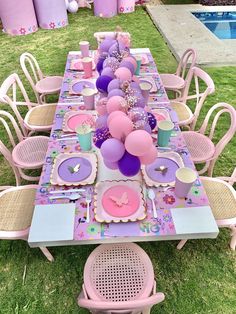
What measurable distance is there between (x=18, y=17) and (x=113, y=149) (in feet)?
16.4

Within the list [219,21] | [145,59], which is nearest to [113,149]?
[145,59]

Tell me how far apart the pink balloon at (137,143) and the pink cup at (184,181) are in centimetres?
24

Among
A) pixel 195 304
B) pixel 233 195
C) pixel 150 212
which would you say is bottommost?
pixel 195 304

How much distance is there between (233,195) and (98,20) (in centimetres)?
530

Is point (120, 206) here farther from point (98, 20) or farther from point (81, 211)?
point (98, 20)

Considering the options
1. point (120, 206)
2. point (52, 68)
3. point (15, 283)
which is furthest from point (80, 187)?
point (52, 68)

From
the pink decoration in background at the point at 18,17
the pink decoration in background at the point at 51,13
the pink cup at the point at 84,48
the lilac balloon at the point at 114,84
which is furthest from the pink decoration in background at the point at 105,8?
the lilac balloon at the point at 114,84

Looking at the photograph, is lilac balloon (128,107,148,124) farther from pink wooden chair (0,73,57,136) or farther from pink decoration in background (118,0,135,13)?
pink decoration in background (118,0,135,13)

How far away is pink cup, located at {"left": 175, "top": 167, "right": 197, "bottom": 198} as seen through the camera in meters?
1.38

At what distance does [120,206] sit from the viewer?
1.38m

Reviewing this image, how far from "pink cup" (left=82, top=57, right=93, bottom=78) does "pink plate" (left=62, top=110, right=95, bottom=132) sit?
573 millimetres

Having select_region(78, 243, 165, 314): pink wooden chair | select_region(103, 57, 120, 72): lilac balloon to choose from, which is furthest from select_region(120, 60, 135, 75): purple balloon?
select_region(78, 243, 165, 314): pink wooden chair

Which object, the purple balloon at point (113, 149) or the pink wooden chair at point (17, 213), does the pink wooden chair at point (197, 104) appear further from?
the pink wooden chair at point (17, 213)

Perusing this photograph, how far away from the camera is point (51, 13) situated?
546 centimetres
